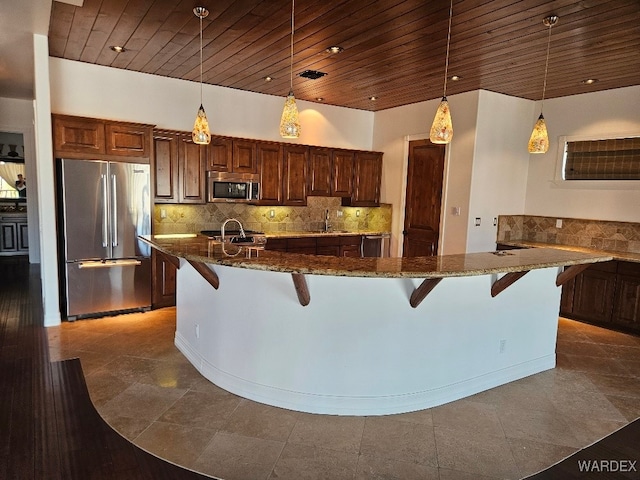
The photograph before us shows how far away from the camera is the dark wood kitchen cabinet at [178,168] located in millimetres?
4938

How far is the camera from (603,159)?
5.13 metres

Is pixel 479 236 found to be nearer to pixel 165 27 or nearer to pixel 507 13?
pixel 507 13

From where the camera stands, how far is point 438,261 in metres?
2.80

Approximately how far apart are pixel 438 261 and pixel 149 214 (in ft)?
11.1

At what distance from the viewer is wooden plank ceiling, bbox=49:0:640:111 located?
10.1 ft

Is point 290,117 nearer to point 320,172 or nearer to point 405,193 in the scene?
point 320,172

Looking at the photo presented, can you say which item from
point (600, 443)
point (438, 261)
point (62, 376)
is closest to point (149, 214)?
point (62, 376)

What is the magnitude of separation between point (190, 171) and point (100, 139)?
103 centimetres

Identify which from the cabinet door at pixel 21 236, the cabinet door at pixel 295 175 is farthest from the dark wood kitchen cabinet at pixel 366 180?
the cabinet door at pixel 21 236

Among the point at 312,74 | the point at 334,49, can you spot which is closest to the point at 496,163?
the point at 312,74

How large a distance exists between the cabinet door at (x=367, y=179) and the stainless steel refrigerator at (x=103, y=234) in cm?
312

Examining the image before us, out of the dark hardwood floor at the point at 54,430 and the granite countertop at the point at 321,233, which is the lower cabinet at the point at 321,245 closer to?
the granite countertop at the point at 321,233

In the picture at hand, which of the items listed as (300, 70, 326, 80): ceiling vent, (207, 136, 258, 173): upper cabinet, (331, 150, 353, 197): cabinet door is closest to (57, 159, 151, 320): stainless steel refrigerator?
(207, 136, 258, 173): upper cabinet

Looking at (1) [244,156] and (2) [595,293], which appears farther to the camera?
(1) [244,156]
